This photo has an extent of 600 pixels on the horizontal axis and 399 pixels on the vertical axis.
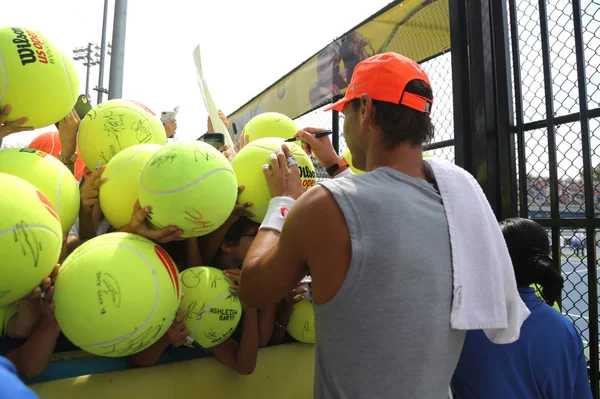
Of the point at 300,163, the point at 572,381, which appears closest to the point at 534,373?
the point at 572,381

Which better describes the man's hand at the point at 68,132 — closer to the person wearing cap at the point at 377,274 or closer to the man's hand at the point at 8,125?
the man's hand at the point at 8,125

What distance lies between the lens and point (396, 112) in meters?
1.44

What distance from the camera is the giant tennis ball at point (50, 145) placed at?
2.60 meters

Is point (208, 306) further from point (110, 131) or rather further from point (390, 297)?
point (110, 131)

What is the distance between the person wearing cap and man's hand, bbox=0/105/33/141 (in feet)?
4.12

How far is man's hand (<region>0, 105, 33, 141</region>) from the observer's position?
5.70ft

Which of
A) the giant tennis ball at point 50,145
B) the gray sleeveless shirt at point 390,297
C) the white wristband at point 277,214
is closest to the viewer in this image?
the gray sleeveless shirt at point 390,297

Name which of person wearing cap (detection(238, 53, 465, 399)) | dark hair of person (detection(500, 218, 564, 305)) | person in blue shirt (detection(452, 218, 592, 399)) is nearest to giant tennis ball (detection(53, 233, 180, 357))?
person wearing cap (detection(238, 53, 465, 399))

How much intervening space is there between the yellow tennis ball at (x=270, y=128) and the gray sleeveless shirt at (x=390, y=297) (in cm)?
139

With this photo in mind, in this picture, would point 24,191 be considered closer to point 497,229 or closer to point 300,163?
point 300,163

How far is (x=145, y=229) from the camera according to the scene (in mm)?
1729

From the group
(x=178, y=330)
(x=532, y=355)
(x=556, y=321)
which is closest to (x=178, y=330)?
(x=178, y=330)

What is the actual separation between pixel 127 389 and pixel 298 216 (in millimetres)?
1156

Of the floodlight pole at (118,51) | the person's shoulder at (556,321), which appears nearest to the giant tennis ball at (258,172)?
the person's shoulder at (556,321)
